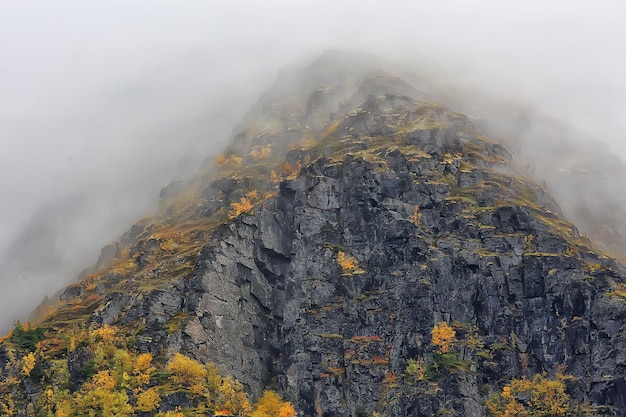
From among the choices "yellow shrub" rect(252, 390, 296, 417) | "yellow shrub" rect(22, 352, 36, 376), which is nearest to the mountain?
"yellow shrub" rect(22, 352, 36, 376)

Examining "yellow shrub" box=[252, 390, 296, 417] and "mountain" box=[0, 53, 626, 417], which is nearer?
"mountain" box=[0, 53, 626, 417]

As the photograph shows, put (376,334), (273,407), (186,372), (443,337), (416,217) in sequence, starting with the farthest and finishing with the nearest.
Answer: (416,217) → (376,334) → (443,337) → (273,407) → (186,372)

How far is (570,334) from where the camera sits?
166250 mm

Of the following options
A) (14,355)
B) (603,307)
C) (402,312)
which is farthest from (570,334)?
(14,355)

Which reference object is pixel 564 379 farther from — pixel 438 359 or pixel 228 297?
pixel 228 297

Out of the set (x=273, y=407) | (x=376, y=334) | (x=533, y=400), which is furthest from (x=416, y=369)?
(x=273, y=407)

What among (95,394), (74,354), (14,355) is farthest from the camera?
(14,355)

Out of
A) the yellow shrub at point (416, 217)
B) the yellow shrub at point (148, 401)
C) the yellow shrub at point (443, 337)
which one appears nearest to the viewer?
the yellow shrub at point (148, 401)

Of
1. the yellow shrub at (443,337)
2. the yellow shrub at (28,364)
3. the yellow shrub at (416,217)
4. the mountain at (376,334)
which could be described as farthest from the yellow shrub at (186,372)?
the yellow shrub at (416,217)

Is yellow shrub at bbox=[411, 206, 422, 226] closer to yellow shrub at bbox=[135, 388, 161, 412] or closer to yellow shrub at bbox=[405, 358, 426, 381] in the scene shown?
yellow shrub at bbox=[405, 358, 426, 381]

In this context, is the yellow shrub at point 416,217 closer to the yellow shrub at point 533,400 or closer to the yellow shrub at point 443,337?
the yellow shrub at point 443,337

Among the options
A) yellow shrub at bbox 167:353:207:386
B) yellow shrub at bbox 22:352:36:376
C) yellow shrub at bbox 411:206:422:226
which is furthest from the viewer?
yellow shrub at bbox 411:206:422:226

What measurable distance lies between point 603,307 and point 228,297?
92.5m

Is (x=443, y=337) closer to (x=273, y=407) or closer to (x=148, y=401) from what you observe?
(x=273, y=407)
